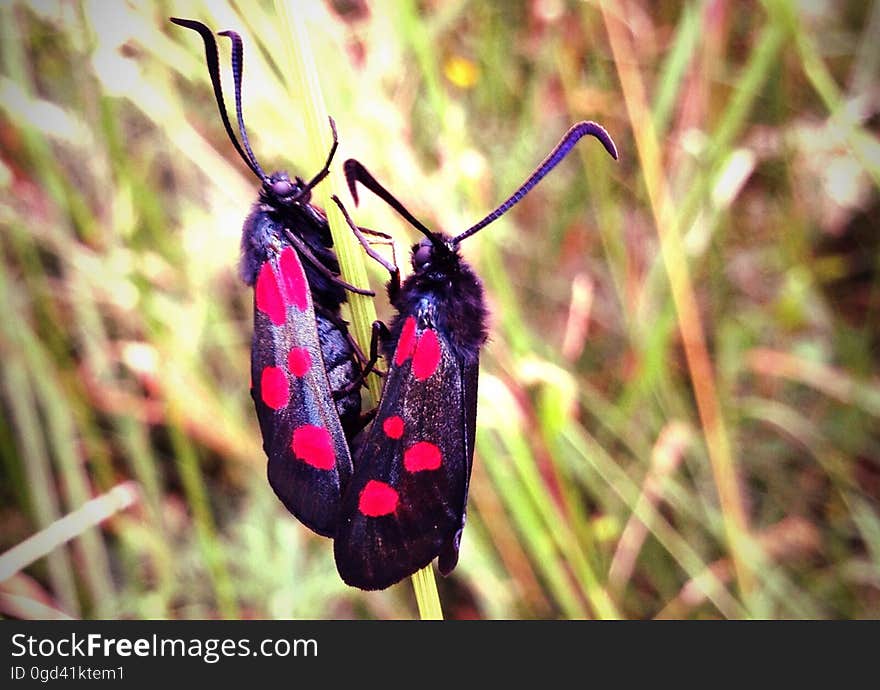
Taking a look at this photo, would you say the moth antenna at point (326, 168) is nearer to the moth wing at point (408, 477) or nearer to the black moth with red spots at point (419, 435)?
the black moth with red spots at point (419, 435)

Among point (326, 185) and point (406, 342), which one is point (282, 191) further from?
point (406, 342)

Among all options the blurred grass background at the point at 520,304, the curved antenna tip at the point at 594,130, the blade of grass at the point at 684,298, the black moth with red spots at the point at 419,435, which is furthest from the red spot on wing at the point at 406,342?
the blade of grass at the point at 684,298

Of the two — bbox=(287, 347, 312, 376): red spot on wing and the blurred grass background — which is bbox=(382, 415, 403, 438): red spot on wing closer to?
bbox=(287, 347, 312, 376): red spot on wing

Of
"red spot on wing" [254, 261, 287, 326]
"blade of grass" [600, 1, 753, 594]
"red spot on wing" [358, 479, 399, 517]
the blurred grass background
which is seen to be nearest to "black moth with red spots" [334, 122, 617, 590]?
"red spot on wing" [358, 479, 399, 517]

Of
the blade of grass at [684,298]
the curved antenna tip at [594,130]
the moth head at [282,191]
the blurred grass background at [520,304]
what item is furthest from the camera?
the blade of grass at [684,298]

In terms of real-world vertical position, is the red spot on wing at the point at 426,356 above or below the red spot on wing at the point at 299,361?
below

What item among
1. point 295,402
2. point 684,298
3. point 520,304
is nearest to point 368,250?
point 295,402
